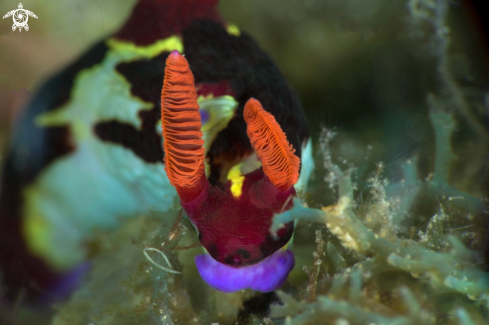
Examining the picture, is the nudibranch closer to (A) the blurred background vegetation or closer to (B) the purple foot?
(B) the purple foot

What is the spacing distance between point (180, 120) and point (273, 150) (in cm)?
30

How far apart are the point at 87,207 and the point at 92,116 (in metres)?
0.43

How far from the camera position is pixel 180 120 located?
1.06 metres

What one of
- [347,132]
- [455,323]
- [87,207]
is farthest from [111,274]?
[347,132]

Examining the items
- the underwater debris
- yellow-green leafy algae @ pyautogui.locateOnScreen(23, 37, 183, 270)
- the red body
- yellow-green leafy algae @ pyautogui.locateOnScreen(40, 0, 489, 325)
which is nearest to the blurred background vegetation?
yellow-green leafy algae @ pyautogui.locateOnScreen(40, 0, 489, 325)

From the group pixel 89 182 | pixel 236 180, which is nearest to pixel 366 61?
pixel 236 180

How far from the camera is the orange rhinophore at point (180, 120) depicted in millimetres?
1040

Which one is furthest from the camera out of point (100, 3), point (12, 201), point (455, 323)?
point (12, 201)

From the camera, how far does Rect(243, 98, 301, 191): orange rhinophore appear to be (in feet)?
3.65

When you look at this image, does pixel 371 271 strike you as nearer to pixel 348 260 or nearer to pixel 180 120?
pixel 348 260

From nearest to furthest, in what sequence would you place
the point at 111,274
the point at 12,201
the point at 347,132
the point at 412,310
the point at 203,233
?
1. the point at 412,310
2. the point at 203,233
3. the point at 111,274
4. the point at 12,201
5. the point at 347,132

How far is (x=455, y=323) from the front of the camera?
109 centimetres

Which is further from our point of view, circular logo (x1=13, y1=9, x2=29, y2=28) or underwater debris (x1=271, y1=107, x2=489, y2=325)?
circular logo (x1=13, y1=9, x2=29, y2=28)

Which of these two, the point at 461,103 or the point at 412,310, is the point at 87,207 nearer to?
the point at 412,310
